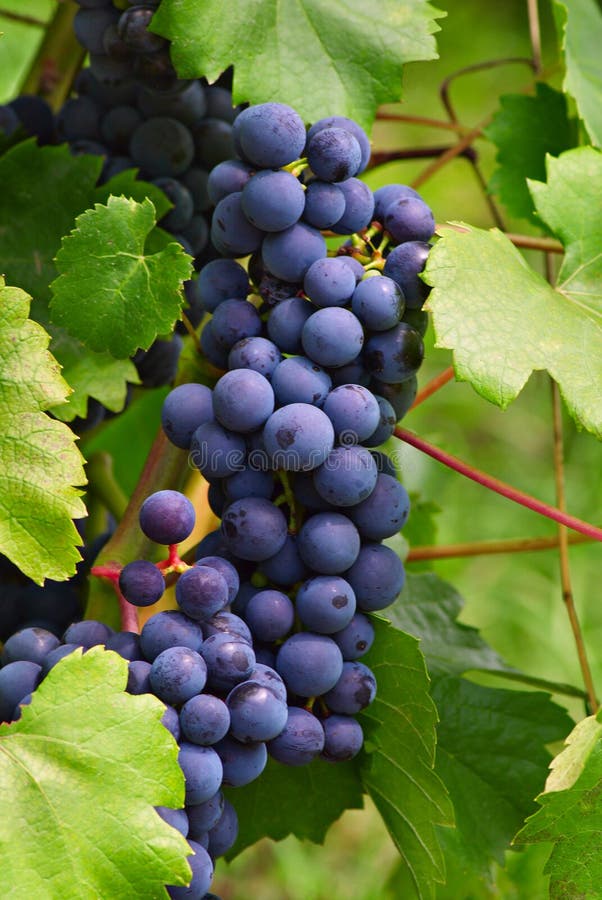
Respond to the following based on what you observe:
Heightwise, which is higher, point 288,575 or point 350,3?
point 350,3

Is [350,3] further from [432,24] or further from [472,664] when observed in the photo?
[472,664]

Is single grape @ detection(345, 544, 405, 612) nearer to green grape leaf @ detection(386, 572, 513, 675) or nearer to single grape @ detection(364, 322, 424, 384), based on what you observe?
single grape @ detection(364, 322, 424, 384)

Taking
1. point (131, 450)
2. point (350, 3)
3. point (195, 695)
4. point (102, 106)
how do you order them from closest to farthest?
point (195, 695) → point (350, 3) → point (102, 106) → point (131, 450)

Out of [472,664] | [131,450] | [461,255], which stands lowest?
[131,450]

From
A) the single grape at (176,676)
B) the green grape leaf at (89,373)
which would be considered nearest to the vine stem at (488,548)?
the green grape leaf at (89,373)

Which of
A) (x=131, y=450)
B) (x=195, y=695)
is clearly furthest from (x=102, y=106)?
(x=195, y=695)

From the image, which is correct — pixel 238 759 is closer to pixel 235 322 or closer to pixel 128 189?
pixel 235 322
